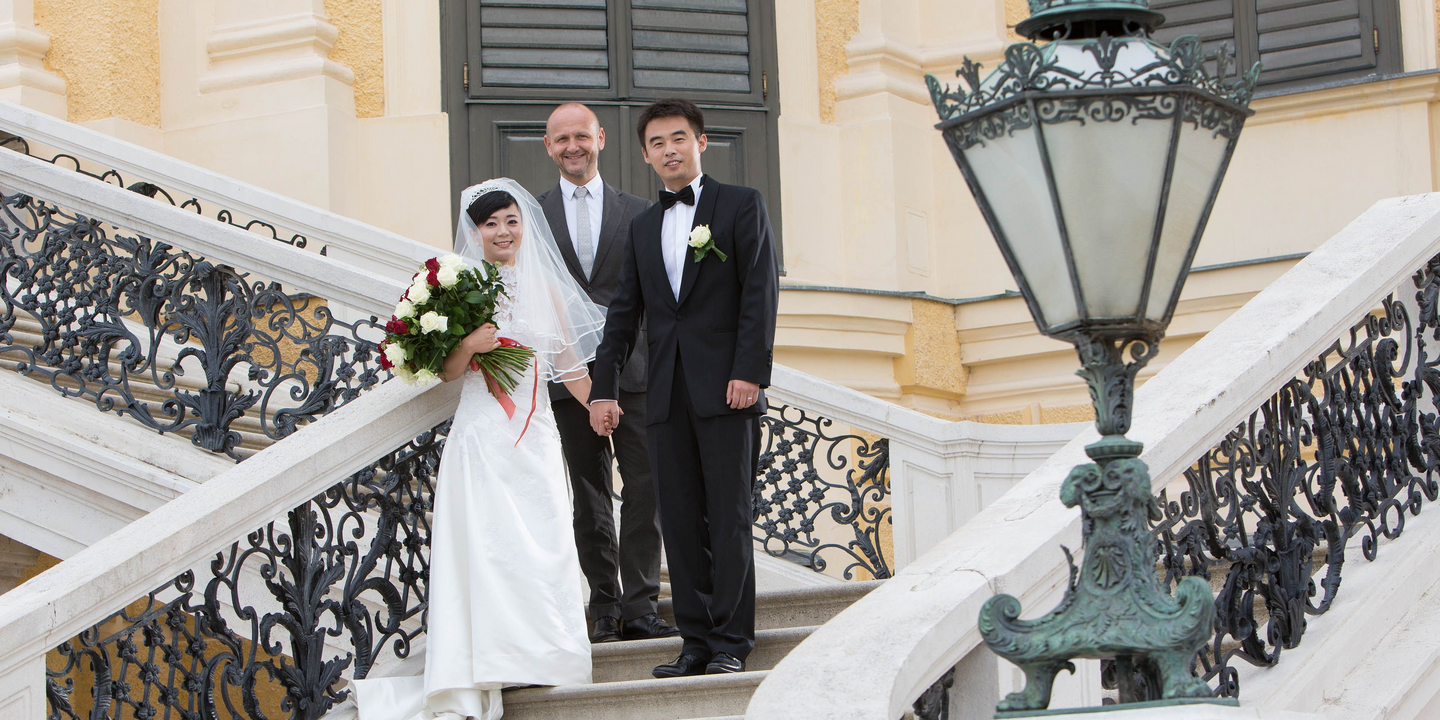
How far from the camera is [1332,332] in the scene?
4684mm

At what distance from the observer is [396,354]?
503cm

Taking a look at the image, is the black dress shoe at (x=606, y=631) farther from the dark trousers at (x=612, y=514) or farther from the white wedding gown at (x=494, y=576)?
the white wedding gown at (x=494, y=576)

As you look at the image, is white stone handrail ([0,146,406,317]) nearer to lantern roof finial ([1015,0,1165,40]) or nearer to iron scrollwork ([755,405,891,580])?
iron scrollwork ([755,405,891,580])

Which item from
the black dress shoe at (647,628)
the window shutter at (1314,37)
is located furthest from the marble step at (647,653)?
the window shutter at (1314,37)

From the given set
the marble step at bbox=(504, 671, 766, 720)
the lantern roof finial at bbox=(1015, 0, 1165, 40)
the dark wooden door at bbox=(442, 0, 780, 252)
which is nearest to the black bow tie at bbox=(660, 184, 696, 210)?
the marble step at bbox=(504, 671, 766, 720)

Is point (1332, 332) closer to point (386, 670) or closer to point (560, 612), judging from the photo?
point (560, 612)

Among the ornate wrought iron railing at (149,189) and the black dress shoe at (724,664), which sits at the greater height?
the ornate wrought iron railing at (149,189)

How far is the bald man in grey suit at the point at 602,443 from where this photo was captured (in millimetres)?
5410

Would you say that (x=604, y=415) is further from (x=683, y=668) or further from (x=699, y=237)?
(x=683, y=668)

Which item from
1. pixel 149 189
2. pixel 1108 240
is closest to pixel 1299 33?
pixel 149 189

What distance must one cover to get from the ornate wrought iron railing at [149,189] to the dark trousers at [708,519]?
148 inches

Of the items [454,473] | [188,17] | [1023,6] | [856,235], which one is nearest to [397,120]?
[188,17]

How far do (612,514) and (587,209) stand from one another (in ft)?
3.43

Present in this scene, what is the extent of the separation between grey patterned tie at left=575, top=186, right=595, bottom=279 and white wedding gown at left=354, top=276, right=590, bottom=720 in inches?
29.4
